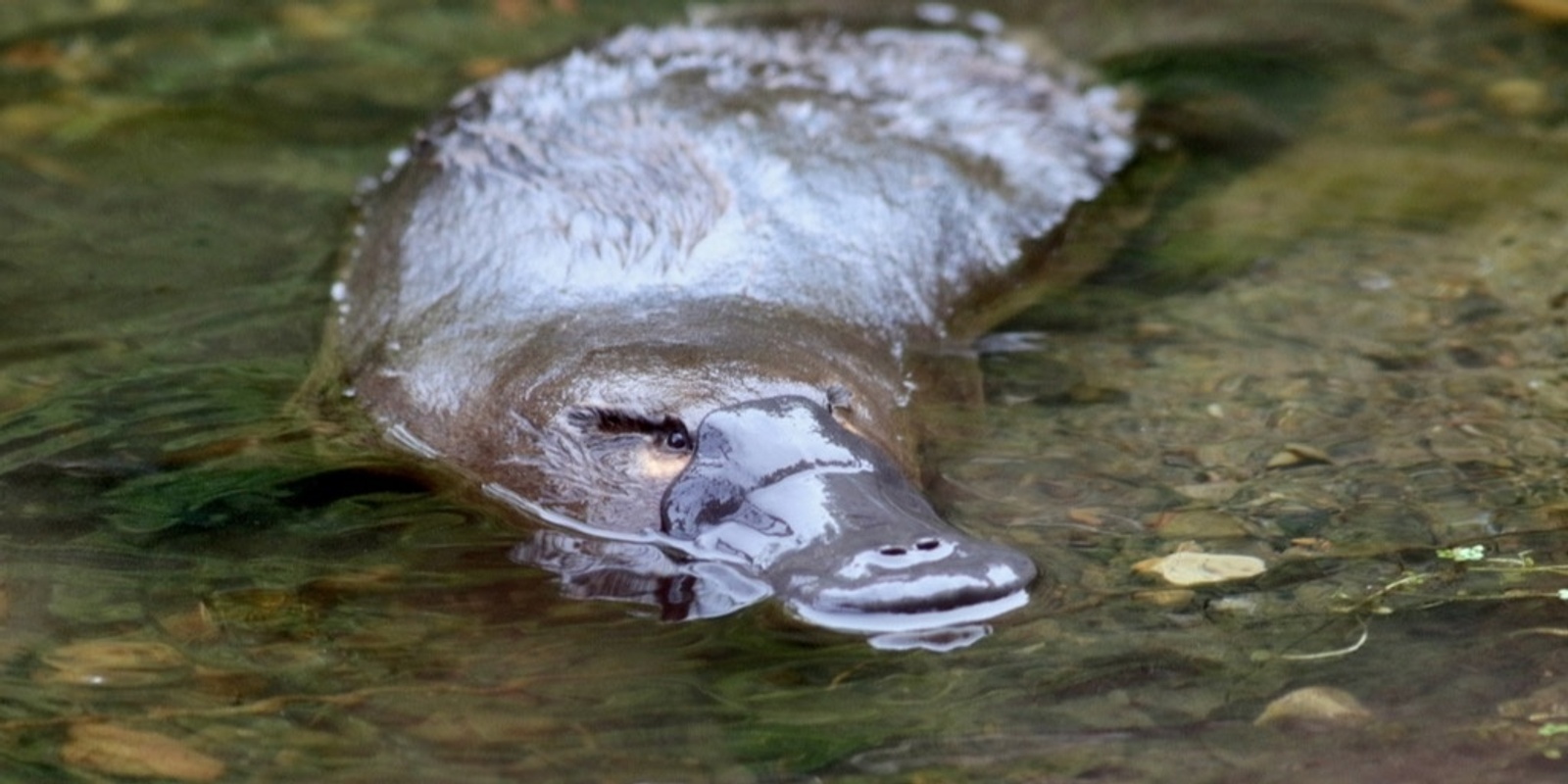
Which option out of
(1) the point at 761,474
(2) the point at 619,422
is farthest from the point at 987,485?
(2) the point at 619,422

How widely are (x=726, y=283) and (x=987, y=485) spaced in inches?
33.4

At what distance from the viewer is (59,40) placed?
7.31 meters

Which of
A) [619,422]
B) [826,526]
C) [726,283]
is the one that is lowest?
[826,526]

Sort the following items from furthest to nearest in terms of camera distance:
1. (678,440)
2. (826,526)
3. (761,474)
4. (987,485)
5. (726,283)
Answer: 1. (726,283)
2. (987,485)
3. (678,440)
4. (761,474)
5. (826,526)

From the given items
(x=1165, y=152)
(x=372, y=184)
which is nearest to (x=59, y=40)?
(x=372, y=184)

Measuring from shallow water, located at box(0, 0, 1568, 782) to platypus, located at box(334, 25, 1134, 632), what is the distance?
0.14m

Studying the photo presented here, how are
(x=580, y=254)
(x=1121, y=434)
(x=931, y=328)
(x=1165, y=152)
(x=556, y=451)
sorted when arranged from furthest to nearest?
(x=1165, y=152), (x=931, y=328), (x=580, y=254), (x=1121, y=434), (x=556, y=451)

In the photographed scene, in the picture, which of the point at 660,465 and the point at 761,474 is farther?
the point at 660,465

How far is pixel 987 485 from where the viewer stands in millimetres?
4168

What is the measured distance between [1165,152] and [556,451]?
2979mm

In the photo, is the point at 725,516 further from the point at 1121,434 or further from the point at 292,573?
the point at 1121,434

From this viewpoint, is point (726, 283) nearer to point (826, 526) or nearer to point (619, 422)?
point (619, 422)

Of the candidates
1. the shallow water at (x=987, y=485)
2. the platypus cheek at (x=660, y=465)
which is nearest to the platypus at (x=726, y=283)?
the platypus cheek at (x=660, y=465)

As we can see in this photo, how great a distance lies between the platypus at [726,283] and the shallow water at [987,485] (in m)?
0.14
